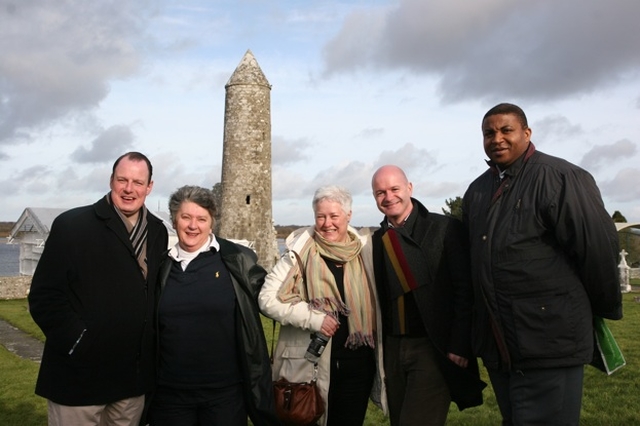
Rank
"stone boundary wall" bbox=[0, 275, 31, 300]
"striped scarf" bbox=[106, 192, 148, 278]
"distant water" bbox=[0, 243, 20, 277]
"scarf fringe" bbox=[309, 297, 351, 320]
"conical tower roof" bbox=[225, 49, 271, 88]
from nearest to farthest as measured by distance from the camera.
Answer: "striped scarf" bbox=[106, 192, 148, 278], "scarf fringe" bbox=[309, 297, 351, 320], "stone boundary wall" bbox=[0, 275, 31, 300], "conical tower roof" bbox=[225, 49, 271, 88], "distant water" bbox=[0, 243, 20, 277]

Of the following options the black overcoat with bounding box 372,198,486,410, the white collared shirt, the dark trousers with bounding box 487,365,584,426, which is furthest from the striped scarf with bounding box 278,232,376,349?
the dark trousers with bounding box 487,365,584,426

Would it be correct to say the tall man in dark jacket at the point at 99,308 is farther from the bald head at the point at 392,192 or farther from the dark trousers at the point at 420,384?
the dark trousers at the point at 420,384

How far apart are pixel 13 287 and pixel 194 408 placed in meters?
24.1

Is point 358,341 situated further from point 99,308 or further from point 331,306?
point 99,308

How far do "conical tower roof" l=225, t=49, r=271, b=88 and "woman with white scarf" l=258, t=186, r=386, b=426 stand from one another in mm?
23952

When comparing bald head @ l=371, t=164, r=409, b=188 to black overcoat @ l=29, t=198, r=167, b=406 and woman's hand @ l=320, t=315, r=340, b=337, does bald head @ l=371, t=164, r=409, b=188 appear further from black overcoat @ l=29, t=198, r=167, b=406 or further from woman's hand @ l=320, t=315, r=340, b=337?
black overcoat @ l=29, t=198, r=167, b=406

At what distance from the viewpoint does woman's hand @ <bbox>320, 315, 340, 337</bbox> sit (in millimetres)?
3809

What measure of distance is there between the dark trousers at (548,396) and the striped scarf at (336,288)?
1005mm

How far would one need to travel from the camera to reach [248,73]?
89.2 ft

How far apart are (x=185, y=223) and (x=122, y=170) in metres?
0.49

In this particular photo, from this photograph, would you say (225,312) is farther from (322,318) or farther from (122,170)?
(122,170)

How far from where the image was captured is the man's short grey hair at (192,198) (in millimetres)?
3826

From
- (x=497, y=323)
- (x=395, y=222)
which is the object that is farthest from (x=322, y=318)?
(x=497, y=323)

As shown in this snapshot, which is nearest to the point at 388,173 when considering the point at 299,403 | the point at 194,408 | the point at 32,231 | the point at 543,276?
the point at 543,276
